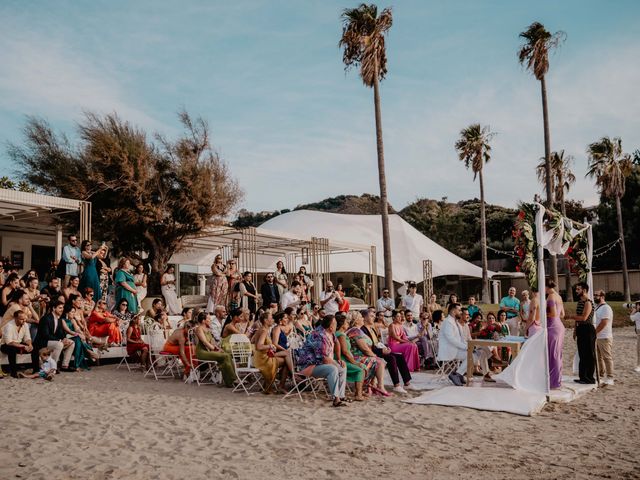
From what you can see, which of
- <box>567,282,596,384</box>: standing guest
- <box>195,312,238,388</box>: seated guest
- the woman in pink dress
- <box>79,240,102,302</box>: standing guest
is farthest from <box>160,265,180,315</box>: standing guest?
<box>567,282,596,384</box>: standing guest

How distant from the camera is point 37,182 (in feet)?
57.1

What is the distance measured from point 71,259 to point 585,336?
9316 millimetres

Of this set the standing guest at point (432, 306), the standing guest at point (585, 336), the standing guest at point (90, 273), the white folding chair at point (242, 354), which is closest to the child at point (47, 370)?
the standing guest at point (90, 273)

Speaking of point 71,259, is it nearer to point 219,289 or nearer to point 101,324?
point 101,324

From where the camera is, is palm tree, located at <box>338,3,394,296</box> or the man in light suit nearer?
the man in light suit

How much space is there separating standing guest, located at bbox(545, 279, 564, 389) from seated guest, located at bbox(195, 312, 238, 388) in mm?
4499

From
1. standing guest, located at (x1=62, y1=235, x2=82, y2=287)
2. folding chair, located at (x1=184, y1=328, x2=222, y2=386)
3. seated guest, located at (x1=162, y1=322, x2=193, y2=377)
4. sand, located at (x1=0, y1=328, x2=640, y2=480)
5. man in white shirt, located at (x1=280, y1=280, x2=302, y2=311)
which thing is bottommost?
sand, located at (x1=0, y1=328, x2=640, y2=480)

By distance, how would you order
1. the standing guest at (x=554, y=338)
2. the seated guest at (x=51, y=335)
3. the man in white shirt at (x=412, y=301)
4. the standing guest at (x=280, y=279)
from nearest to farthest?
1. the standing guest at (x=554, y=338)
2. the seated guest at (x=51, y=335)
3. the man in white shirt at (x=412, y=301)
4. the standing guest at (x=280, y=279)

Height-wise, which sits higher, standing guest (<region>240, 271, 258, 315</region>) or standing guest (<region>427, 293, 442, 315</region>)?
standing guest (<region>240, 271, 258, 315</region>)

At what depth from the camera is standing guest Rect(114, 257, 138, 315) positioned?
11.2 m

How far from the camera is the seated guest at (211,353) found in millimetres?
8367

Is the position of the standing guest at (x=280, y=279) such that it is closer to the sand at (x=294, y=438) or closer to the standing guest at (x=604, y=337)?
the sand at (x=294, y=438)

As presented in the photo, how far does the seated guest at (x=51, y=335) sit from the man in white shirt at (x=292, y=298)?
472 cm

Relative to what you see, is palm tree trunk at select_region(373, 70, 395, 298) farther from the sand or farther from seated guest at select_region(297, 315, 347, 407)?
seated guest at select_region(297, 315, 347, 407)
